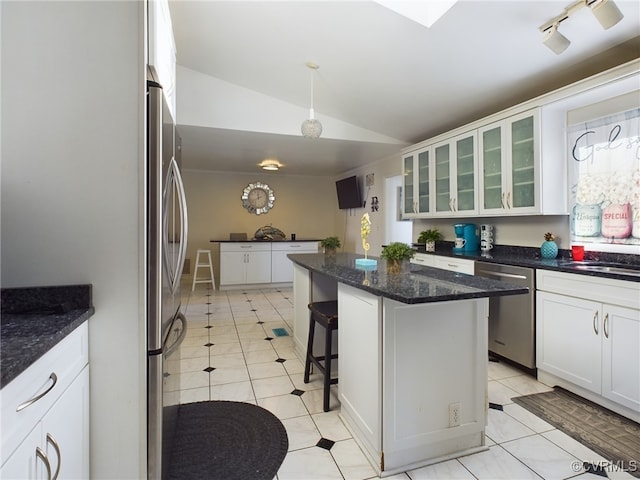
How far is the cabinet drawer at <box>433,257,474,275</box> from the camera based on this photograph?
304 cm

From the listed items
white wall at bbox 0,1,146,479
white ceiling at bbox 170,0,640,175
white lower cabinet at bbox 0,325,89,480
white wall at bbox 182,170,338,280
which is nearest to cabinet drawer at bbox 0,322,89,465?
white lower cabinet at bbox 0,325,89,480

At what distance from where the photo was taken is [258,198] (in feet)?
23.0

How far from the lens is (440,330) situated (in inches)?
64.5

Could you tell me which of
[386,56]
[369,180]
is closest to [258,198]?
[369,180]

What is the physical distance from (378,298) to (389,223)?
4059 mm

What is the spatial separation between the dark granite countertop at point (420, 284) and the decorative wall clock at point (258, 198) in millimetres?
5026

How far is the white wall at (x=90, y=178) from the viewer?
44.7 inches

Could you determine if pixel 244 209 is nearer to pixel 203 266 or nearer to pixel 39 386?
pixel 203 266

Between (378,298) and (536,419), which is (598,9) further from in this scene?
(536,419)

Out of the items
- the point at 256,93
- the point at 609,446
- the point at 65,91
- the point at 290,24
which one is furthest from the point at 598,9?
the point at 256,93

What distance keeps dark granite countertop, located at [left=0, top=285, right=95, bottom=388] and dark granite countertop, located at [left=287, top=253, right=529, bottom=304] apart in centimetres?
114

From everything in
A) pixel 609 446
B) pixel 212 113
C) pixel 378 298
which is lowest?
pixel 609 446

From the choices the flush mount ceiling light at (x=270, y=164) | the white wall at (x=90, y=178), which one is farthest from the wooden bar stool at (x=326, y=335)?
the flush mount ceiling light at (x=270, y=164)

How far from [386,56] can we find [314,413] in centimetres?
279
